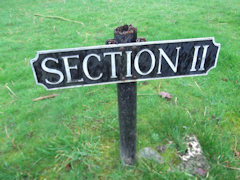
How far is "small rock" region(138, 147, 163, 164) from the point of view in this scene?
70.3 inches

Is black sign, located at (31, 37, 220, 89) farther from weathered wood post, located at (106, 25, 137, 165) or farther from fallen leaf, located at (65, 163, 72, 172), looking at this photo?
fallen leaf, located at (65, 163, 72, 172)

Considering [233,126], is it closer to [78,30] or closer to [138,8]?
[78,30]

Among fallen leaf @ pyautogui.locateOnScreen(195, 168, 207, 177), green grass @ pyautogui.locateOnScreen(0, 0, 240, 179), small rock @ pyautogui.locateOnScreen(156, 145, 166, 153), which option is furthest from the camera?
small rock @ pyautogui.locateOnScreen(156, 145, 166, 153)

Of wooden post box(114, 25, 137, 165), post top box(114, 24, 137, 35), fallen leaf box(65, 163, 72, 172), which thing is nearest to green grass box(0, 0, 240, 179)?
fallen leaf box(65, 163, 72, 172)

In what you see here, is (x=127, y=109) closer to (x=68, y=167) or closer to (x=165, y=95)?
(x=68, y=167)

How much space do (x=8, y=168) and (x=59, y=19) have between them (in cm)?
437

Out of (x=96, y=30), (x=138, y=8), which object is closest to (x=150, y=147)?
(x=96, y=30)

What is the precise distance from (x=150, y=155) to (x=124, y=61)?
1.03 m

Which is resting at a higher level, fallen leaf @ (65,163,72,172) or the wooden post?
the wooden post

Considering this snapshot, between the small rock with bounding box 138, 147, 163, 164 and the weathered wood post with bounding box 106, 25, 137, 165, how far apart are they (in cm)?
12

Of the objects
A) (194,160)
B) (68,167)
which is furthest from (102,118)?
(194,160)

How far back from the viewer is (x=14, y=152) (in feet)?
6.43

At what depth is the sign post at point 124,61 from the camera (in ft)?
3.51

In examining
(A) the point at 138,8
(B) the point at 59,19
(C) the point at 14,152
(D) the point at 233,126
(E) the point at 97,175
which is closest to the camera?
(E) the point at 97,175
